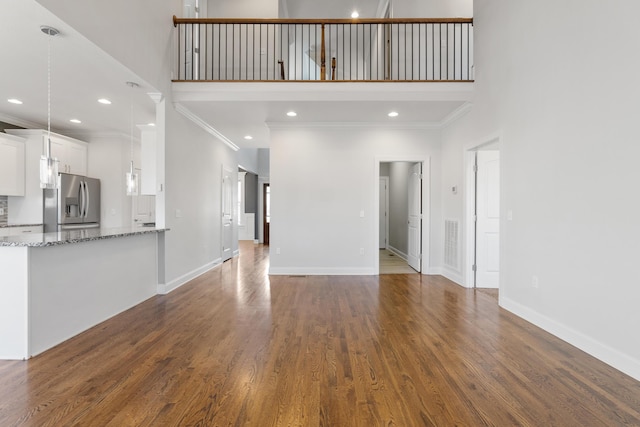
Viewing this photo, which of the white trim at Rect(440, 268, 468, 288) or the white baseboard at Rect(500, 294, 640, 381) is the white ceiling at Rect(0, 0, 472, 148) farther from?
the white baseboard at Rect(500, 294, 640, 381)

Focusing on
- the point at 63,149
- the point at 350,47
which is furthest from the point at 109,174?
the point at 350,47

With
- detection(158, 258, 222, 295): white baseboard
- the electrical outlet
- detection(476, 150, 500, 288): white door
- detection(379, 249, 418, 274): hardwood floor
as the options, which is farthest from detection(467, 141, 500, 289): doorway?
detection(158, 258, 222, 295): white baseboard

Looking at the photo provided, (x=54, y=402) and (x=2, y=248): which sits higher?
(x=2, y=248)

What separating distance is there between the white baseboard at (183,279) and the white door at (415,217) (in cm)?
398

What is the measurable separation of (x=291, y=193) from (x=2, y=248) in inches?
155

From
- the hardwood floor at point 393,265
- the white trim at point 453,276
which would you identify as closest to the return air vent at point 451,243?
the white trim at point 453,276

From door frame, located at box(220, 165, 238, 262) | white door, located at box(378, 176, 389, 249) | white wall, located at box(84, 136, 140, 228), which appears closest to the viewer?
white wall, located at box(84, 136, 140, 228)

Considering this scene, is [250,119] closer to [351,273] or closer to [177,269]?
[177,269]

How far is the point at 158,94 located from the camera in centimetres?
445

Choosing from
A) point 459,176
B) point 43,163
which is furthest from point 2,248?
point 459,176

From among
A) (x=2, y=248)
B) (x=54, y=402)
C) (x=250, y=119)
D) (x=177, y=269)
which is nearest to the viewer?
(x=54, y=402)

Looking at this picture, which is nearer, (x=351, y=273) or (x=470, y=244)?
(x=470, y=244)

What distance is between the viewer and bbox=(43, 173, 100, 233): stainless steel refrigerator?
5891 millimetres

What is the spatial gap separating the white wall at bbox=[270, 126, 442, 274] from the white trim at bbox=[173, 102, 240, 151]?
4.18 ft
